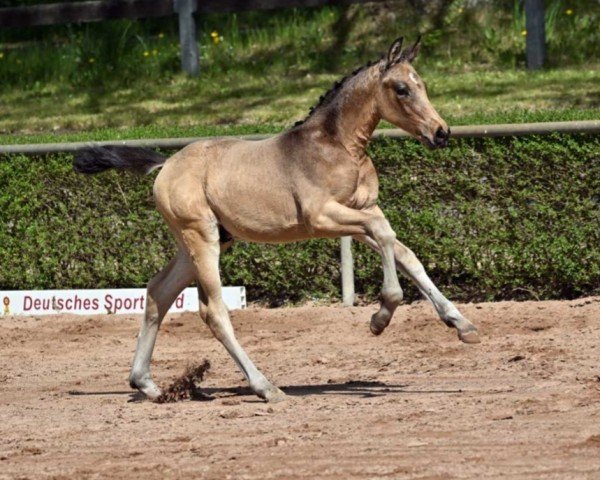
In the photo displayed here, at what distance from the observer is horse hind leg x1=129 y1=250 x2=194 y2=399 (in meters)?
9.09

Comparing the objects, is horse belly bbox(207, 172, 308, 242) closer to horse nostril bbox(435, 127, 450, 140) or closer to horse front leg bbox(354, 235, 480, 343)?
horse front leg bbox(354, 235, 480, 343)

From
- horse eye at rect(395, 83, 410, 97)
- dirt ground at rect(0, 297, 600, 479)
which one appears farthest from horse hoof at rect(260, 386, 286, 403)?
horse eye at rect(395, 83, 410, 97)

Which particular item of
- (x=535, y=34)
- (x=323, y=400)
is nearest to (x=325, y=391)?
(x=323, y=400)

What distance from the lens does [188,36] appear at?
18.2m

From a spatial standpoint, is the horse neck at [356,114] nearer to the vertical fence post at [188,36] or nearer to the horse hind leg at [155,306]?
the horse hind leg at [155,306]

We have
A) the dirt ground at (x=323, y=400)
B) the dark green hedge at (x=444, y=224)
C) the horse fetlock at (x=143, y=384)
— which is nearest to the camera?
the dirt ground at (x=323, y=400)

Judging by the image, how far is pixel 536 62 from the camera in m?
16.8

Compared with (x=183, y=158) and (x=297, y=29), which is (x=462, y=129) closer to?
(x=183, y=158)

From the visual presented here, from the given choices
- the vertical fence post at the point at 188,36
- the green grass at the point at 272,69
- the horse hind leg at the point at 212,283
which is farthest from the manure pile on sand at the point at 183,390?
the vertical fence post at the point at 188,36

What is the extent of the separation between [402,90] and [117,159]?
211 centimetres

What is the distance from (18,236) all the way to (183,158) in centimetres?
464

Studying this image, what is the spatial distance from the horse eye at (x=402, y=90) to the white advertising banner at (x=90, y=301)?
13.9ft

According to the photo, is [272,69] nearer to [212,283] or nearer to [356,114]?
[356,114]

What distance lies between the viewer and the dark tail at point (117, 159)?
9461mm
